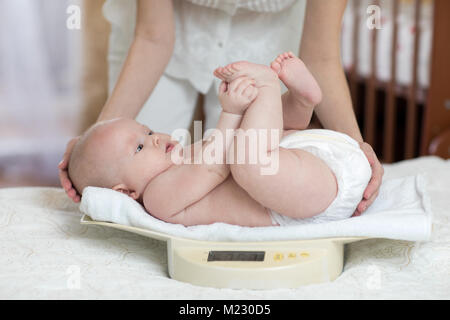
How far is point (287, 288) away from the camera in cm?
99

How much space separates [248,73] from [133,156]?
0.30m

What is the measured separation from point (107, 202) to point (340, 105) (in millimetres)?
605

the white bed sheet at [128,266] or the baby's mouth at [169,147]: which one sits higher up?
the baby's mouth at [169,147]

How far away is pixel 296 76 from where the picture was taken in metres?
1.15

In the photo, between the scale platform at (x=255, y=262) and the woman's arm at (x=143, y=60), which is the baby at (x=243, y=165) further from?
the woman's arm at (x=143, y=60)

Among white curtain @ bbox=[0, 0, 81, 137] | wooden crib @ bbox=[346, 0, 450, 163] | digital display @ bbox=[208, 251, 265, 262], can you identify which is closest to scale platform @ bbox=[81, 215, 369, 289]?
digital display @ bbox=[208, 251, 265, 262]

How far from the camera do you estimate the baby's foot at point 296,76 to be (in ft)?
3.71

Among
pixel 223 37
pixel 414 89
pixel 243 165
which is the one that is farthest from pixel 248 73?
pixel 414 89

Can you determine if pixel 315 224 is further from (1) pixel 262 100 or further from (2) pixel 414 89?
(2) pixel 414 89

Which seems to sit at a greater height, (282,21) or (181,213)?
(282,21)

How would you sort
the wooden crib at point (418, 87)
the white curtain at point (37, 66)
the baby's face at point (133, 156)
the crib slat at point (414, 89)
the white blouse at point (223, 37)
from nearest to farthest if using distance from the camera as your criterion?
1. the baby's face at point (133, 156)
2. the white blouse at point (223, 37)
3. the wooden crib at point (418, 87)
4. the crib slat at point (414, 89)
5. the white curtain at point (37, 66)

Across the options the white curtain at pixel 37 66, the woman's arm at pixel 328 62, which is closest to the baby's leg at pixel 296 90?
the woman's arm at pixel 328 62
